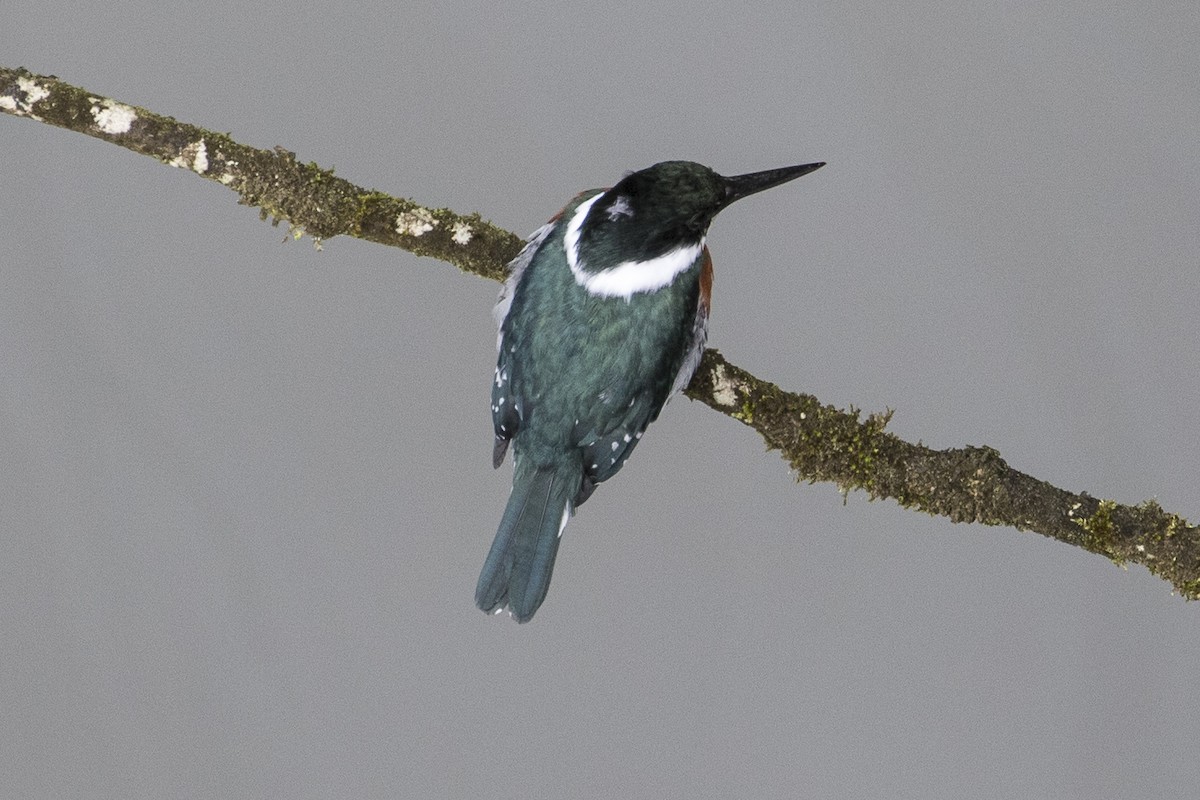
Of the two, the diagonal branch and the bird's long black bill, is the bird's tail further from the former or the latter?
the bird's long black bill

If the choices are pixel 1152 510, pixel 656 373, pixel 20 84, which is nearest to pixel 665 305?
pixel 656 373

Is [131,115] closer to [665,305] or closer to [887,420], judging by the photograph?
[665,305]

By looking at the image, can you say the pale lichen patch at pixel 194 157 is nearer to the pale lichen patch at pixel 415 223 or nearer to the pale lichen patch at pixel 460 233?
the pale lichen patch at pixel 415 223

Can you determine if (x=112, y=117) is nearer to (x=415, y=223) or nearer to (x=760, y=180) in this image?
(x=415, y=223)

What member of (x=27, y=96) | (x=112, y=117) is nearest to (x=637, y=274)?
(x=112, y=117)

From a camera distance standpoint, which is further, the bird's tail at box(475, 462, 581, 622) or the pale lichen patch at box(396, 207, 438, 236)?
the pale lichen patch at box(396, 207, 438, 236)

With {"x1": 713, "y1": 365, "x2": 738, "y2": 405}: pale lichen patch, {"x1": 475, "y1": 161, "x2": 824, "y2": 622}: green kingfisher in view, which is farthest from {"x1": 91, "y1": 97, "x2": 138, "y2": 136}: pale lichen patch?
{"x1": 713, "y1": 365, "x2": 738, "y2": 405}: pale lichen patch
